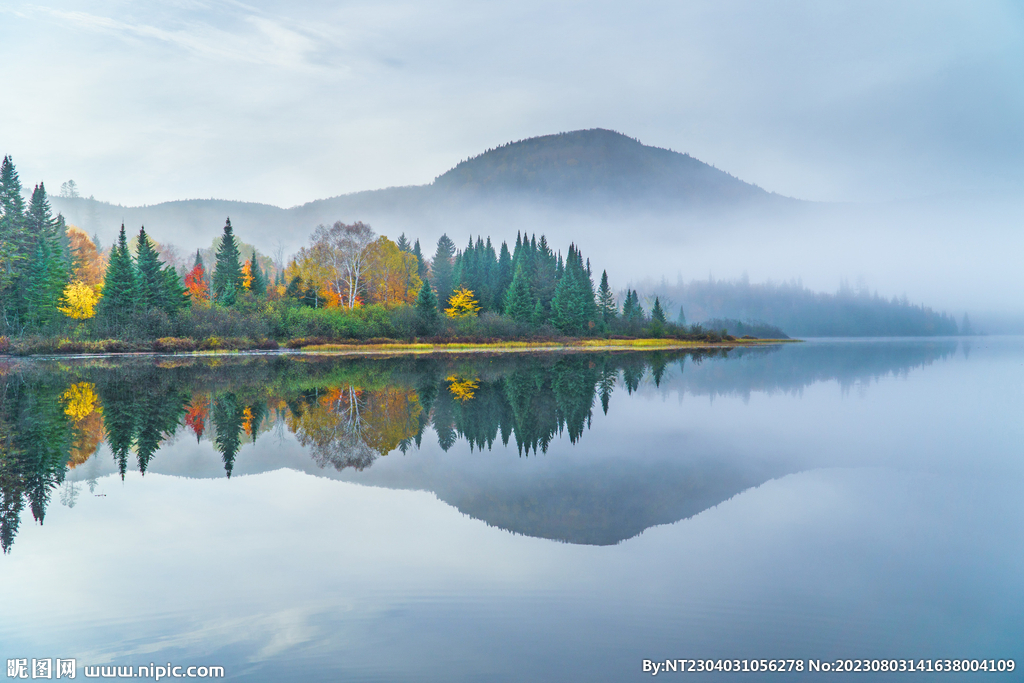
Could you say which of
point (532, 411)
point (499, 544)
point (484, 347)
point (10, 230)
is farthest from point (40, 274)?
point (499, 544)

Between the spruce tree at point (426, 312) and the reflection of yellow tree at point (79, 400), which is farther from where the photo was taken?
the spruce tree at point (426, 312)

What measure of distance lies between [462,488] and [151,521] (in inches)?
159

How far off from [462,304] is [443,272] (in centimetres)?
1367

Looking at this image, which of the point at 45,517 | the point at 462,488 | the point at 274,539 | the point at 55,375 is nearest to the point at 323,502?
the point at 274,539

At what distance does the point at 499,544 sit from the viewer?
651 cm

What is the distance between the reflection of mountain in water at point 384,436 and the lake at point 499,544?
0.07m

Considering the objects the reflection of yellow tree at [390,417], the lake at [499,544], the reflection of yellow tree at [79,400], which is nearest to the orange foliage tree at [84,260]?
the reflection of yellow tree at [79,400]

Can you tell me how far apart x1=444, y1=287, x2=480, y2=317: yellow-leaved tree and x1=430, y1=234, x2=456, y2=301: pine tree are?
555cm

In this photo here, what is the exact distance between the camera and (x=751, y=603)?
16.7 ft

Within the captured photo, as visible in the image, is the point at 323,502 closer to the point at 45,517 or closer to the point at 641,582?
the point at 45,517

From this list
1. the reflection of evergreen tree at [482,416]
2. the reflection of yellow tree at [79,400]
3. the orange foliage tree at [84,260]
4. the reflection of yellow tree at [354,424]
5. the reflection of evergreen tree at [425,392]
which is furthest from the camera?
the orange foliage tree at [84,260]

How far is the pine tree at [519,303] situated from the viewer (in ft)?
202

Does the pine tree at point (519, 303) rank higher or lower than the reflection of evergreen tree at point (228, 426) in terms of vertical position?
higher

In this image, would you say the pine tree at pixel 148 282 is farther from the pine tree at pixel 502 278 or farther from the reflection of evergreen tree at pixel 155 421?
the pine tree at pixel 502 278
